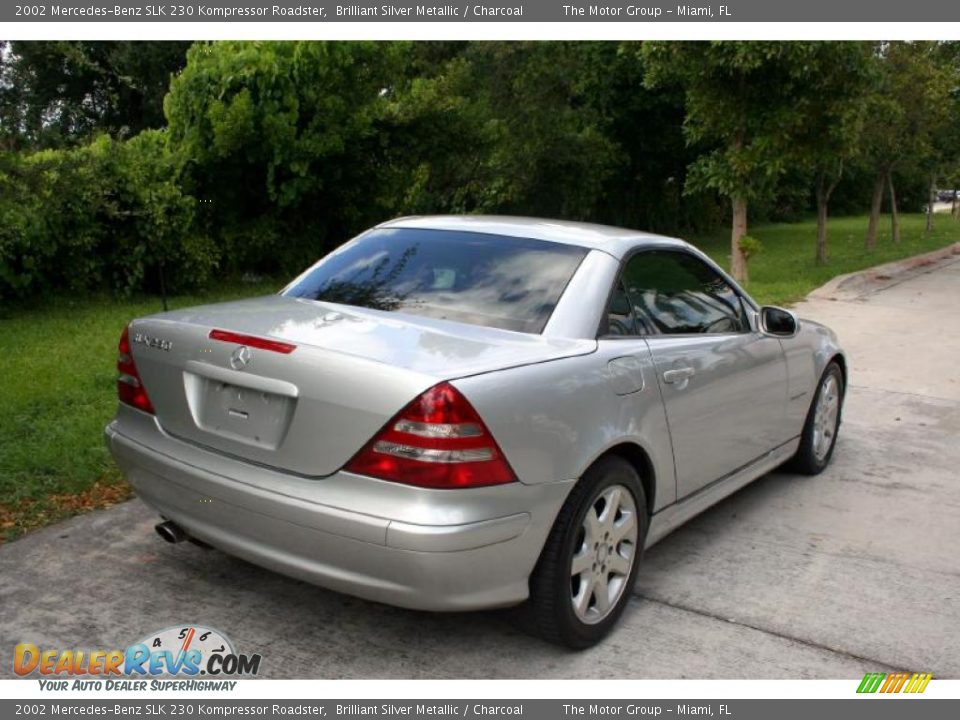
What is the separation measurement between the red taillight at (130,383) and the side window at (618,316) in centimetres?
177

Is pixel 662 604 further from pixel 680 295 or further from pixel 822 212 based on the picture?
pixel 822 212

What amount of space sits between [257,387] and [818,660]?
2.21 m

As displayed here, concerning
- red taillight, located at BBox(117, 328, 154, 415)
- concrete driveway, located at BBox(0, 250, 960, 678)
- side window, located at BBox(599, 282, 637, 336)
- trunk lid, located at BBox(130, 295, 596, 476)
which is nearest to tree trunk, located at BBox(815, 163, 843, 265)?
concrete driveway, located at BBox(0, 250, 960, 678)

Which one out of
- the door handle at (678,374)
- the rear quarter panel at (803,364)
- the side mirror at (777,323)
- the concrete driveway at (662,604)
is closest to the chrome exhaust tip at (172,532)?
the concrete driveway at (662,604)

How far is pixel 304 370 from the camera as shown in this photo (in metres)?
3.20

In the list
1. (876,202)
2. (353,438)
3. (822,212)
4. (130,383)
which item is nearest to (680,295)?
(353,438)

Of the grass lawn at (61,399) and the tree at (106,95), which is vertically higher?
the tree at (106,95)

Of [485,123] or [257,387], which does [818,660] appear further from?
[485,123]

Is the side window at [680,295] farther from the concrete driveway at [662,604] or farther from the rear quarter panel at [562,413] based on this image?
the concrete driveway at [662,604]

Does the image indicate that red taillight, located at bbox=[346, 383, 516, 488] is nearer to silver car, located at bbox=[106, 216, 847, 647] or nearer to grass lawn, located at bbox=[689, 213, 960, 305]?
silver car, located at bbox=[106, 216, 847, 647]

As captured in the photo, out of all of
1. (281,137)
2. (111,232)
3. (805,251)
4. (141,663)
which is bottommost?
(805,251)

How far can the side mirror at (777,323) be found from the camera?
4.89 m

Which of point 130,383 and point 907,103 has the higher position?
point 907,103

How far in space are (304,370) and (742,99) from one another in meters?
12.6
